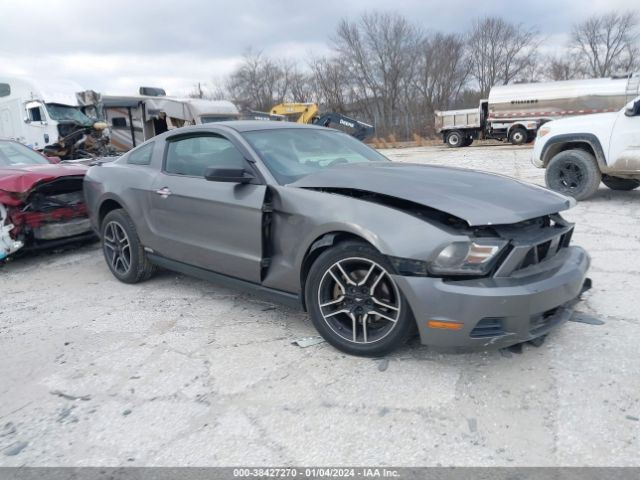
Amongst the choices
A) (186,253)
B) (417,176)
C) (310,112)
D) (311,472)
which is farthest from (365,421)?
(310,112)

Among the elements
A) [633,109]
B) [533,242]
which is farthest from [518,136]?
[533,242]

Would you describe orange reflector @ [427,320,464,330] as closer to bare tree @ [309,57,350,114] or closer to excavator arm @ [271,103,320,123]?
excavator arm @ [271,103,320,123]

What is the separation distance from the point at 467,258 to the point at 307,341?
1262mm

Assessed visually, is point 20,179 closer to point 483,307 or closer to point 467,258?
point 467,258

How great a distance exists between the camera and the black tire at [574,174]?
23.8 feet

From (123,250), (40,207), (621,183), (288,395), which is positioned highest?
(40,207)

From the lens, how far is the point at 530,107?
24.2m

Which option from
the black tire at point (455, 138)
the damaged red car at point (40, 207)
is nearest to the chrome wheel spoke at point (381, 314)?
the damaged red car at point (40, 207)

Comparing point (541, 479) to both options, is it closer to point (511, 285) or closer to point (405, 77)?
point (511, 285)

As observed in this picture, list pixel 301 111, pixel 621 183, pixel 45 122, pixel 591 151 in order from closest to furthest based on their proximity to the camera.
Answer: pixel 591 151
pixel 621 183
pixel 45 122
pixel 301 111

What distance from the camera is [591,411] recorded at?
2.36 m

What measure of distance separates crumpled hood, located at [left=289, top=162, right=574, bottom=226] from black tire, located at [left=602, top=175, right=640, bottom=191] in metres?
5.79

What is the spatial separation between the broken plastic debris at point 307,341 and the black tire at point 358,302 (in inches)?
8.1

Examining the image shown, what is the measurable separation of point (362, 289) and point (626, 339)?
1715mm
